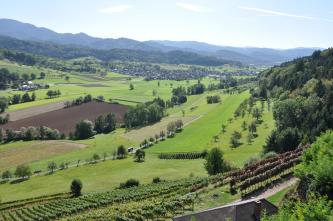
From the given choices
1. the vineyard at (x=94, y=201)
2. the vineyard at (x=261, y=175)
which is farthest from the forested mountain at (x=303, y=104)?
the vineyard at (x=261, y=175)

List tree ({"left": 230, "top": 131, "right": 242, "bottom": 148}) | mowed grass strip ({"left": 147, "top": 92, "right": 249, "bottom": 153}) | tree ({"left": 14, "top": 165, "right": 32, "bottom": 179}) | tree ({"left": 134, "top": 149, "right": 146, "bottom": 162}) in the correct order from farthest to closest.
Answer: mowed grass strip ({"left": 147, "top": 92, "right": 249, "bottom": 153}) < tree ({"left": 230, "top": 131, "right": 242, "bottom": 148}) < tree ({"left": 134, "top": 149, "right": 146, "bottom": 162}) < tree ({"left": 14, "top": 165, "right": 32, "bottom": 179})

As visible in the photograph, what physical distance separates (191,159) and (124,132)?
178 ft

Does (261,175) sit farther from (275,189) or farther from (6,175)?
(6,175)

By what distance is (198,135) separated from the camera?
14762 centimetres

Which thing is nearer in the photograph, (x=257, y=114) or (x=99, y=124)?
(x=257, y=114)

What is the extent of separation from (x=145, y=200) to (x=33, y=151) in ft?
273

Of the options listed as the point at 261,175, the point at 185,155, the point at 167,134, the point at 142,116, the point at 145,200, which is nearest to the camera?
the point at 261,175

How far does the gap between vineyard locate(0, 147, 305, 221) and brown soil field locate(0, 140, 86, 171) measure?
139 ft

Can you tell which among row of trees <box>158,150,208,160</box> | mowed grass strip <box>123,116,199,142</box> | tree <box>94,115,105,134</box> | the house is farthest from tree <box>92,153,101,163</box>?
the house

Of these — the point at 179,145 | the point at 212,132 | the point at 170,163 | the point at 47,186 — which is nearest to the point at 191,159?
the point at 170,163

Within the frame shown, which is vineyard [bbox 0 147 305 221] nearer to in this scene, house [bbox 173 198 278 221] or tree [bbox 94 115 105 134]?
house [bbox 173 198 278 221]

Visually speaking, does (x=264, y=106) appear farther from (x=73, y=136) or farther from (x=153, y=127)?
(x=73, y=136)

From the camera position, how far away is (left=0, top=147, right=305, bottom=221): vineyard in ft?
188

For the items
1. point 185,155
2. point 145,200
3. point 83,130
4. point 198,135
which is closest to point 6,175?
point 185,155
